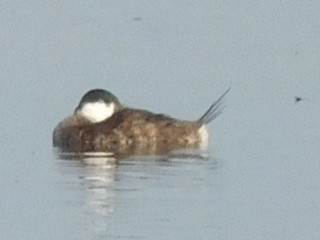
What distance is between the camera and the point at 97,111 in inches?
604

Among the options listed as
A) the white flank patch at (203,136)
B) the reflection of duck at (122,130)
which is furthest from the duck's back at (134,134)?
the white flank patch at (203,136)

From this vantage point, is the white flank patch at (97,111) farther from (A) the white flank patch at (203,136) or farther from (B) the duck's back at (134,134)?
(A) the white flank patch at (203,136)

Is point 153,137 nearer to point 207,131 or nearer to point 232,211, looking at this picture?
point 207,131

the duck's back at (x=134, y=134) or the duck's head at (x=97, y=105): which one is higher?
the duck's head at (x=97, y=105)

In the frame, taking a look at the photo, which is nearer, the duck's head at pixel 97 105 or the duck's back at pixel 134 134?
the duck's back at pixel 134 134

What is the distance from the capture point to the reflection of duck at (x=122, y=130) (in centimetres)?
1442

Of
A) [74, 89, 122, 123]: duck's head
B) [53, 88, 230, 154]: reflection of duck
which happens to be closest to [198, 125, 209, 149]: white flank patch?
[53, 88, 230, 154]: reflection of duck

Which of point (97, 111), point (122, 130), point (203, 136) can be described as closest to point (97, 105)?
point (97, 111)

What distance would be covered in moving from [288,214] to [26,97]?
477 cm

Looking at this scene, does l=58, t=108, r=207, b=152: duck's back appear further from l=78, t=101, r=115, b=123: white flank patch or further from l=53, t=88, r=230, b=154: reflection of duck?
l=78, t=101, r=115, b=123: white flank patch

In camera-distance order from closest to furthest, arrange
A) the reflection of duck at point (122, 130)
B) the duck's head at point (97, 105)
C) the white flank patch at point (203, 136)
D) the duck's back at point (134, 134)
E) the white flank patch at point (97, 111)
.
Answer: the white flank patch at point (203, 136)
the reflection of duck at point (122, 130)
the duck's back at point (134, 134)
the duck's head at point (97, 105)
the white flank patch at point (97, 111)

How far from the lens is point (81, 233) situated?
33.1 feet

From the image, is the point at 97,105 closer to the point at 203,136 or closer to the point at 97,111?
the point at 97,111

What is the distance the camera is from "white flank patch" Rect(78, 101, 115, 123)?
15.1m
